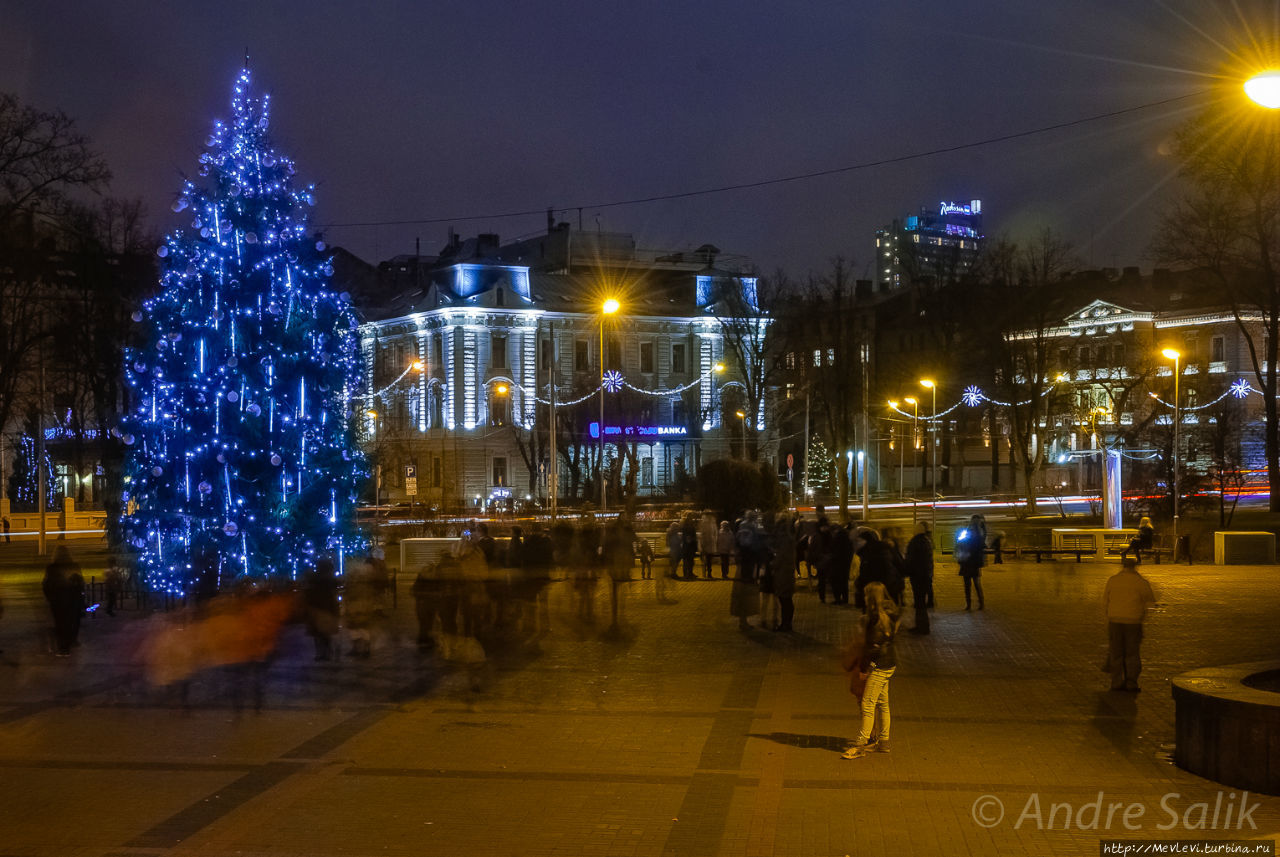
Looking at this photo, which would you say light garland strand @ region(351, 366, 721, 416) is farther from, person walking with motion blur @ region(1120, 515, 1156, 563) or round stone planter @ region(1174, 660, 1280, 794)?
round stone planter @ region(1174, 660, 1280, 794)

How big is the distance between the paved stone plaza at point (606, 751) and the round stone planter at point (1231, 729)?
182mm

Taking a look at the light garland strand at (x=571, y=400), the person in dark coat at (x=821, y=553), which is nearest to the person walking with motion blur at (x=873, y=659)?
the person in dark coat at (x=821, y=553)

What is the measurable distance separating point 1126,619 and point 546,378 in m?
57.7

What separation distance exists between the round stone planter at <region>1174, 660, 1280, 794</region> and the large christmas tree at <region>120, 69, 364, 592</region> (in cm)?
1694

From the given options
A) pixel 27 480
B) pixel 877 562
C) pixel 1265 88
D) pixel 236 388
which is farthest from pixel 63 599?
pixel 27 480

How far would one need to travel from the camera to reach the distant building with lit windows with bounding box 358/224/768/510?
222ft

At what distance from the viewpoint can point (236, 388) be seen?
23109mm

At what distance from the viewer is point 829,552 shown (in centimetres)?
2344

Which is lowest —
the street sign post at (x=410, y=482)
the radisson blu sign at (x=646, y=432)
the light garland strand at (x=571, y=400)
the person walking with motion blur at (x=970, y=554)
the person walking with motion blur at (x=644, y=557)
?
the person walking with motion blur at (x=644, y=557)

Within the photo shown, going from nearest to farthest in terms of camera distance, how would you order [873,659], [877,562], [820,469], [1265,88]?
[1265,88] → [873,659] → [877,562] → [820,469]

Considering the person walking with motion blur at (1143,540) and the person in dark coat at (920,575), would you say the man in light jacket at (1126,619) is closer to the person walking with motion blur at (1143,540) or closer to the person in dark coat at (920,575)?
the person in dark coat at (920,575)

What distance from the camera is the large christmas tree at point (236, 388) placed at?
75.9ft

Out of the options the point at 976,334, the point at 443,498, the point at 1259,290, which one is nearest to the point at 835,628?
the point at 1259,290

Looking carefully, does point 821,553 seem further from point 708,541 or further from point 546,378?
point 546,378
